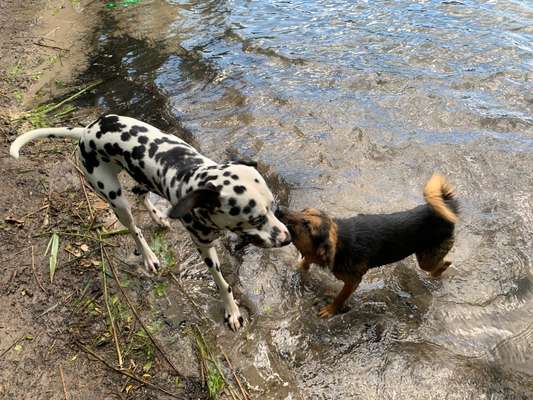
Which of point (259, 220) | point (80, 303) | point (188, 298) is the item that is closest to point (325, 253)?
point (259, 220)

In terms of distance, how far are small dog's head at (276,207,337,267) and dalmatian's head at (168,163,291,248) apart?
0.89 ft

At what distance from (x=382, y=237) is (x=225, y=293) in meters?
1.64

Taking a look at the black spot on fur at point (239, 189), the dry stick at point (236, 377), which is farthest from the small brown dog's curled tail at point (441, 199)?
the dry stick at point (236, 377)

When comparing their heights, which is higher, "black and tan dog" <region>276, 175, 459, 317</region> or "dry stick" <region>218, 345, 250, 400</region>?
"black and tan dog" <region>276, 175, 459, 317</region>

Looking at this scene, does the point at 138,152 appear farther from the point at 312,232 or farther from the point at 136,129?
the point at 312,232

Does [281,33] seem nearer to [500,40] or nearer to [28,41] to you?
[500,40]

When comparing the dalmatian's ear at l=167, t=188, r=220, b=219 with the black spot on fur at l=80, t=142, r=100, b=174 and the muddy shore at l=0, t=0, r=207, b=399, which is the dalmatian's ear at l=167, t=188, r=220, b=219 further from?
the muddy shore at l=0, t=0, r=207, b=399

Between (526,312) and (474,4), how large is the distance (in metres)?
8.12

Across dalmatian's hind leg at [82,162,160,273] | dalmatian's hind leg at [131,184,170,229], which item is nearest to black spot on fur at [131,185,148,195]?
dalmatian's hind leg at [131,184,170,229]

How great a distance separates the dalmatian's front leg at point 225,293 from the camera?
13.1 ft

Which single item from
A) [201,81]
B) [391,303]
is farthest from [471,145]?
[201,81]

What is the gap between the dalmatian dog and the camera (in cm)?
320

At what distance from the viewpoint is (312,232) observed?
369 cm

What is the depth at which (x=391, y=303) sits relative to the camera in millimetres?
4398
